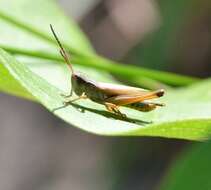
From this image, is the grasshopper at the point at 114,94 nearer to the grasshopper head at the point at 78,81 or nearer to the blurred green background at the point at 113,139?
the grasshopper head at the point at 78,81

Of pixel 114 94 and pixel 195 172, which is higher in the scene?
pixel 114 94

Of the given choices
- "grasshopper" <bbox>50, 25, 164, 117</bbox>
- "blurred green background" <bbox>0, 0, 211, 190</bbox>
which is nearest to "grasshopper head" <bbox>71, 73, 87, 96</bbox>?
"grasshopper" <bbox>50, 25, 164, 117</bbox>

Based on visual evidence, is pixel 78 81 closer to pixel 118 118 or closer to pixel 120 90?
pixel 120 90

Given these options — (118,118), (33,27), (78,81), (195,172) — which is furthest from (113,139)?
(195,172)

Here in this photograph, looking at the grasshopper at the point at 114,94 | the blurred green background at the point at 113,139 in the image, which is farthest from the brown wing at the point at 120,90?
→ the blurred green background at the point at 113,139

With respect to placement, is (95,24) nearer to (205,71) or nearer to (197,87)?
(205,71)

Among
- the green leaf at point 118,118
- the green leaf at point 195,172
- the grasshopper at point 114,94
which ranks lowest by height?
the green leaf at point 195,172

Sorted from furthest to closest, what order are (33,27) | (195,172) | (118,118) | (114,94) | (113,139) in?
(113,139), (33,27), (114,94), (118,118), (195,172)

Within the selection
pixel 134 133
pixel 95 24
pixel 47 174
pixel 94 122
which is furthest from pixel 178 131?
pixel 95 24
